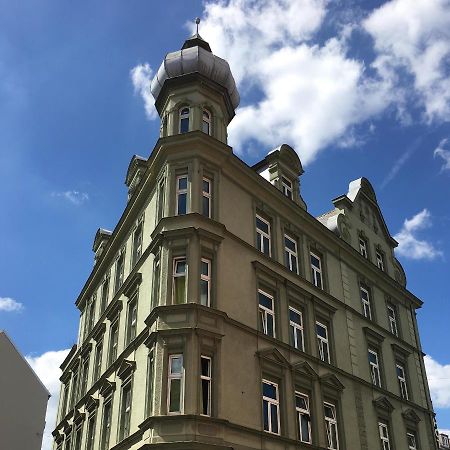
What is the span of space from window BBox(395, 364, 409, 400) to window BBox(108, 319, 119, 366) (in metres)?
13.5

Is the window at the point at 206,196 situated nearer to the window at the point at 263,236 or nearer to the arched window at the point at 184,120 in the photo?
the arched window at the point at 184,120

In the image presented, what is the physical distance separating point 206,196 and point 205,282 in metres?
3.50

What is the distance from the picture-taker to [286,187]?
85.3 feet

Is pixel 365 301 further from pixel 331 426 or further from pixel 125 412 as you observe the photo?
pixel 125 412

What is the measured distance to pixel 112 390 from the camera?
71.3ft

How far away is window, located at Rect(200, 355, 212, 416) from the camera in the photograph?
1680 cm

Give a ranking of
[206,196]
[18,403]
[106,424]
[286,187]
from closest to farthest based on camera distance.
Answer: [206,196]
[106,424]
[286,187]
[18,403]

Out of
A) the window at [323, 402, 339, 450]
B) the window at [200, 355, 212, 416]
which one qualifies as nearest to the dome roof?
the window at [200, 355, 212, 416]

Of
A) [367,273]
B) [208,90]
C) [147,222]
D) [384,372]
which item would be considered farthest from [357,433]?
[208,90]

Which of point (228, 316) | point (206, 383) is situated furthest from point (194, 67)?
point (206, 383)

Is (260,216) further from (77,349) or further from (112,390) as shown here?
(77,349)

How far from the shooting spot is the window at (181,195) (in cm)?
2030

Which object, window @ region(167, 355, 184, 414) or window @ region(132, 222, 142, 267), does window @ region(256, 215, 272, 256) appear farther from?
window @ region(167, 355, 184, 414)

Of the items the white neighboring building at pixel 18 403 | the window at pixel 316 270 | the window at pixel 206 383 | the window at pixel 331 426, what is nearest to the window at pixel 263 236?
the window at pixel 316 270
